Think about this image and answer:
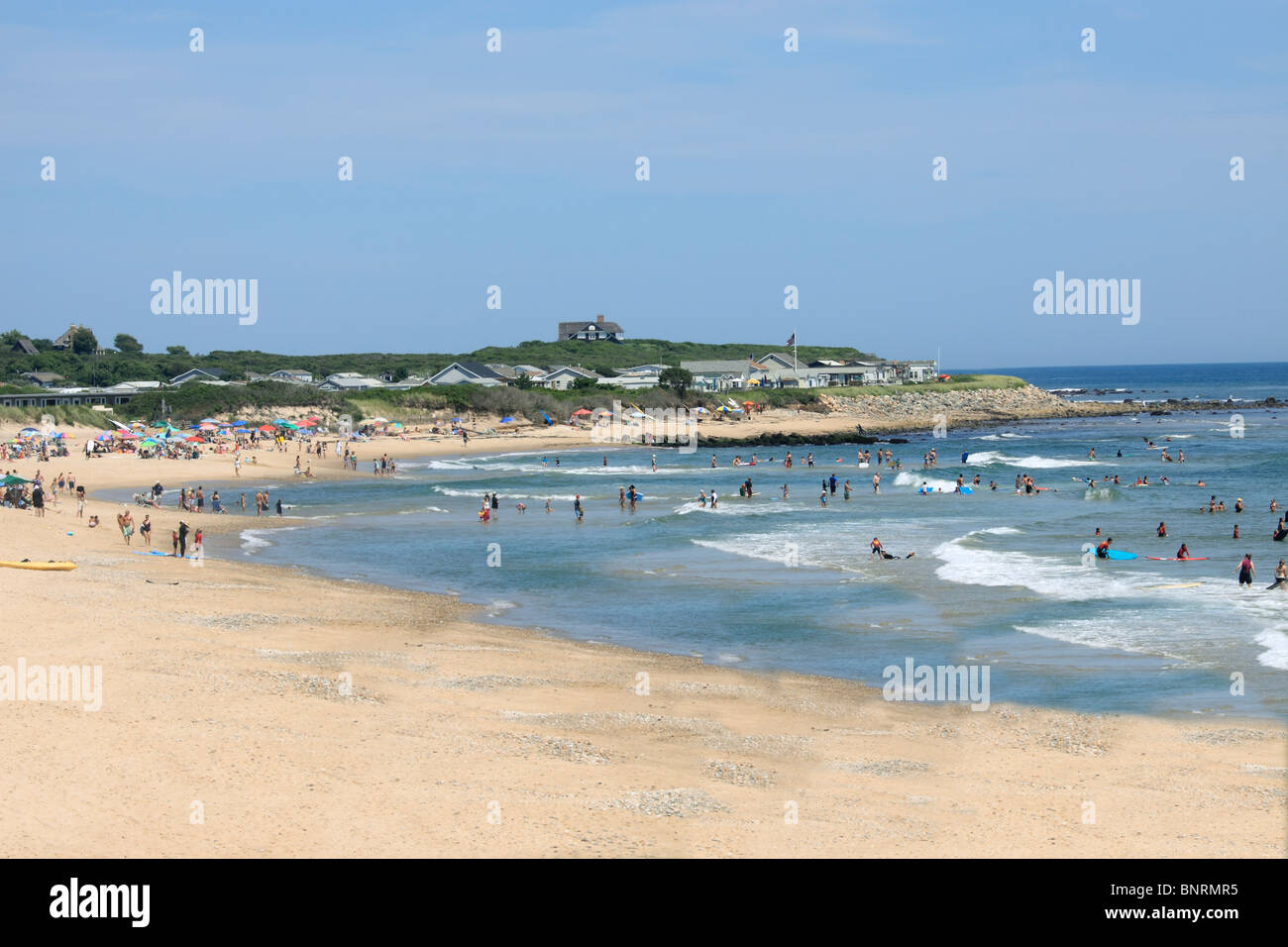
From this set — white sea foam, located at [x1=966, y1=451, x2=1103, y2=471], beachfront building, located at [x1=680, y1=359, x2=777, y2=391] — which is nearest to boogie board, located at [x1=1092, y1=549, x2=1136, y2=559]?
white sea foam, located at [x1=966, y1=451, x2=1103, y2=471]

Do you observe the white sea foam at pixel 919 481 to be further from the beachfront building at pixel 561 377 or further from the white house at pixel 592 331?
the white house at pixel 592 331

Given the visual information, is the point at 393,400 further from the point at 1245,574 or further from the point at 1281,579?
the point at 1281,579

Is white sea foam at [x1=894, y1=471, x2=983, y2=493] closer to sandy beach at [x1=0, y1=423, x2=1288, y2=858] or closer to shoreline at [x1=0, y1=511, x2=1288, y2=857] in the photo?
sandy beach at [x1=0, y1=423, x2=1288, y2=858]

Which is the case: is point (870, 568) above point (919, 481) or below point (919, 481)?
below

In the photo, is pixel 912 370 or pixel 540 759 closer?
pixel 540 759

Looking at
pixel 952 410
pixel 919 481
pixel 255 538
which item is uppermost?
pixel 952 410

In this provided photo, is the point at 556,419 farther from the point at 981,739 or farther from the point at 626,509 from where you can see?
the point at 981,739

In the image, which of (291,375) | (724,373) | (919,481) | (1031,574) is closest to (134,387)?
(291,375)

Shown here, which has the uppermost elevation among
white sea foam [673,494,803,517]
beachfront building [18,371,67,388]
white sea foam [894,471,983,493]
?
beachfront building [18,371,67,388]
